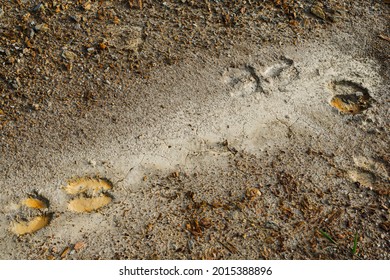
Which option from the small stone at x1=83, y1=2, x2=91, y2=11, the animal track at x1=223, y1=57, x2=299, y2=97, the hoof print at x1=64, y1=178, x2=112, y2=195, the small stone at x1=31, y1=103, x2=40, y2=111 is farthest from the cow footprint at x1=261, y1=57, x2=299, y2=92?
the small stone at x1=31, y1=103, x2=40, y2=111

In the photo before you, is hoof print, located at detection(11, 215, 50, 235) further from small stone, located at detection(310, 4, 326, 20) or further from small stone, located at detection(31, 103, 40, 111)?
small stone, located at detection(310, 4, 326, 20)

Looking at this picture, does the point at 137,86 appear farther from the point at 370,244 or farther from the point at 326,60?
the point at 370,244

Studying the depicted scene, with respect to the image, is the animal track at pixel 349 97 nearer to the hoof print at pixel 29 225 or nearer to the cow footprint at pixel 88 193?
the cow footprint at pixel 88 193

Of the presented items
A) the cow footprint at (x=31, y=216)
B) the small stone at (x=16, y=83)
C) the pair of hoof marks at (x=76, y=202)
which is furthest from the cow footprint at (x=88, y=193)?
the small stone at (x=16, y=83)

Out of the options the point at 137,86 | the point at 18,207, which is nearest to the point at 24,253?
the point at 18,207

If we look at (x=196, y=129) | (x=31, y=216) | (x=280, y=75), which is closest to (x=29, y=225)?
(x=31, y=216)

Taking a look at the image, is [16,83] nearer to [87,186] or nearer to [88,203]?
[87,186]
